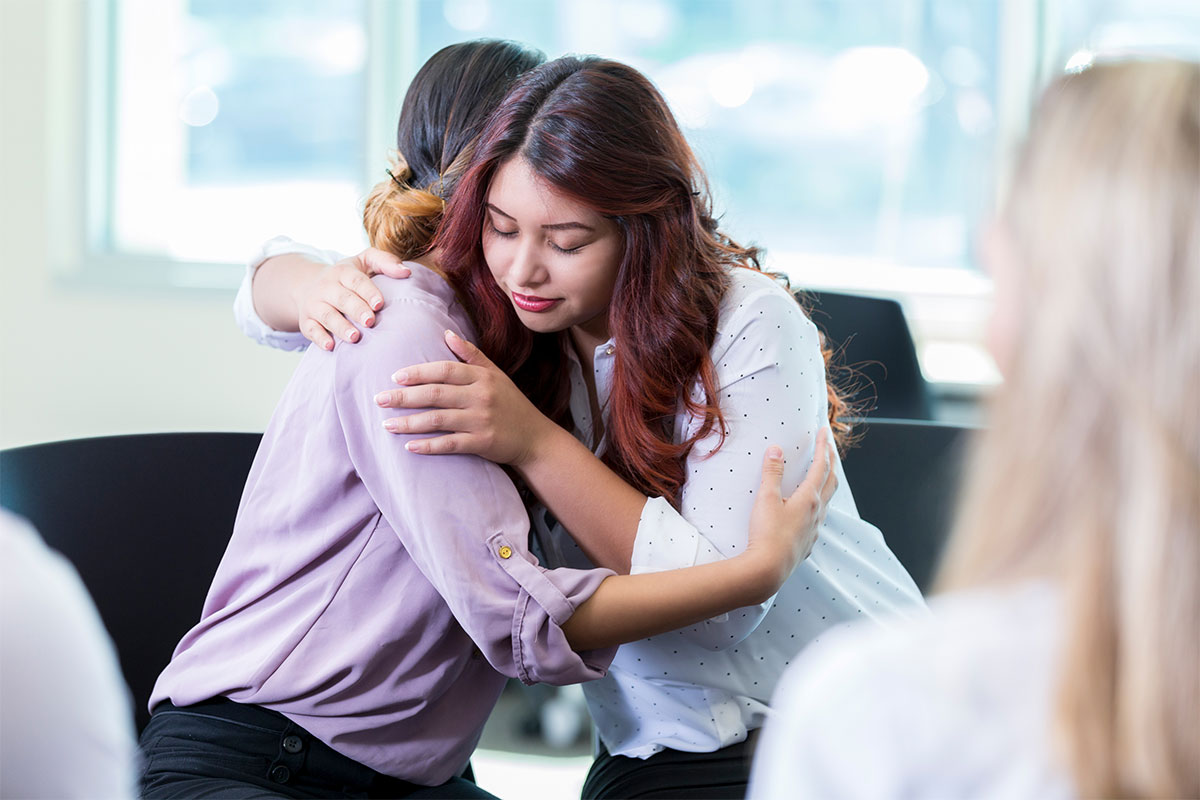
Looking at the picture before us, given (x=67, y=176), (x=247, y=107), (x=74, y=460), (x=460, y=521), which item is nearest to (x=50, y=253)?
(x=67, y=176)

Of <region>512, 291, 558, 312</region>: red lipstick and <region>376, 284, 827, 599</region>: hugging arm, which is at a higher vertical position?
<region>512, 291, 558, 312</region>: red lipstick

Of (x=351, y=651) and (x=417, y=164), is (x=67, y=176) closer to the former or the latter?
(x=417, y=164)

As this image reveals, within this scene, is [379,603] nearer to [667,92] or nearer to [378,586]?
[378,586]

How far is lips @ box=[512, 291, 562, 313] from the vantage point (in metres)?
1.17

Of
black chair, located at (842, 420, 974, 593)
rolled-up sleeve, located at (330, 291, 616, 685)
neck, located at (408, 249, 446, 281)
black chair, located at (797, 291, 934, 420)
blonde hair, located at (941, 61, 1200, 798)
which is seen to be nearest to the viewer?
blonde hair, located at (941, 61, 1200, 798)

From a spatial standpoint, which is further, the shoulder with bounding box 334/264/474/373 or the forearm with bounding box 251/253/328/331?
the forearm with bounding box 251/253/328/331

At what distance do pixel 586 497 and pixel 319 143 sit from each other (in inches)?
101

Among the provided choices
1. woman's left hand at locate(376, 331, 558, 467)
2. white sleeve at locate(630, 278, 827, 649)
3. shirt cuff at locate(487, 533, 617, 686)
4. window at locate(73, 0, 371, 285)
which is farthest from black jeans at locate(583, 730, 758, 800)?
window at locate(73, 0, 371, 285)

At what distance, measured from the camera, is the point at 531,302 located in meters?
1.17

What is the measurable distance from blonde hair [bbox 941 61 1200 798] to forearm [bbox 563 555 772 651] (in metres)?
0.46

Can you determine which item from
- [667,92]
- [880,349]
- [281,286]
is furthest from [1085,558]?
[667,92]

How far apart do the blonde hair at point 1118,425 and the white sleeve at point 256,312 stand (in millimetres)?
993

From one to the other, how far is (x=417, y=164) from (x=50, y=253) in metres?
2.37

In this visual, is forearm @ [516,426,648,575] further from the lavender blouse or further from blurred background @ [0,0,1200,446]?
blurred background @ [0,0,1200,446]
